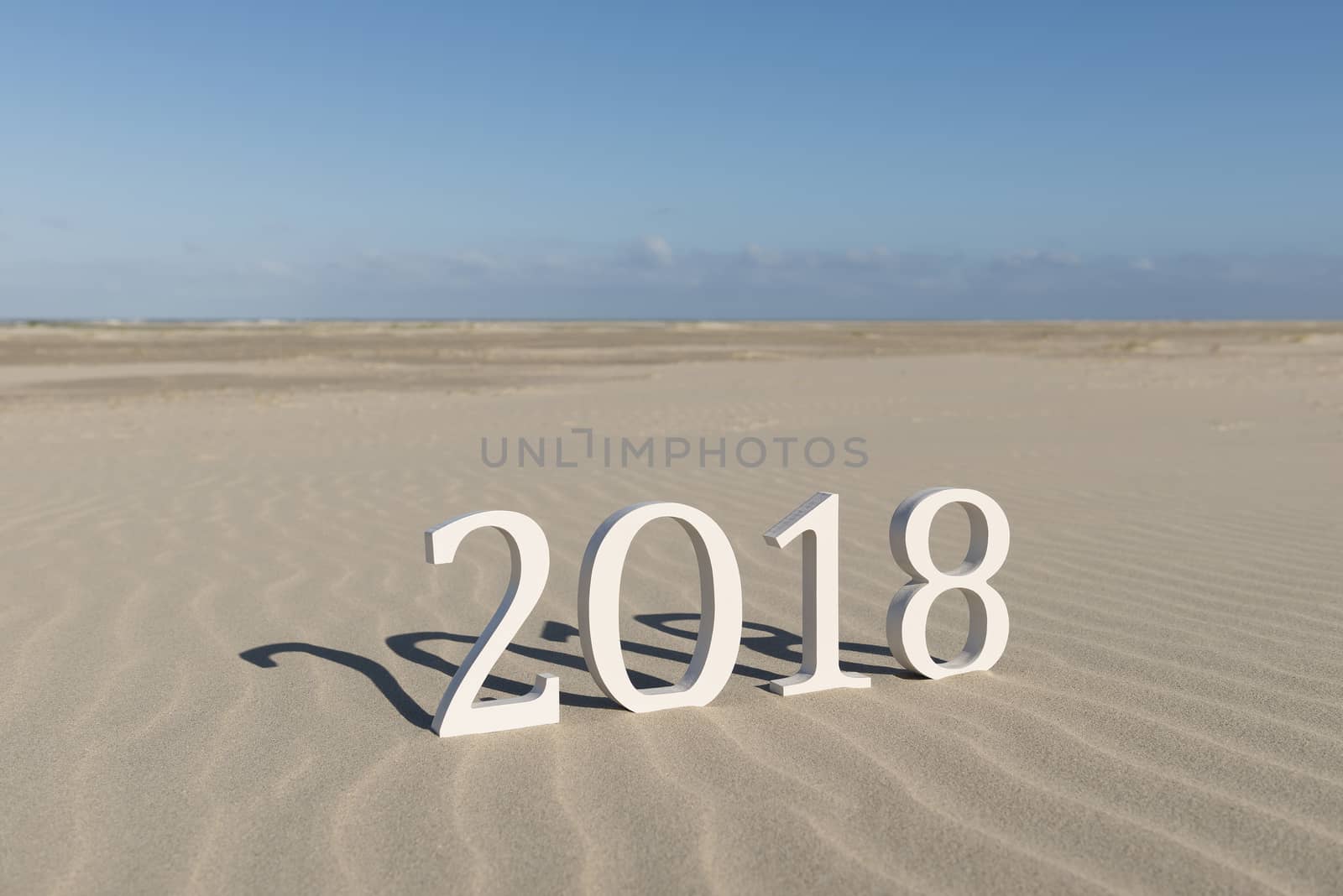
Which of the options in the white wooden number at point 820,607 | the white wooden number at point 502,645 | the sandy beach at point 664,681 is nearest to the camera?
the sandy beach at point 664,681

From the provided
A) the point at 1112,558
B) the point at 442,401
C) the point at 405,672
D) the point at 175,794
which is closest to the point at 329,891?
the point at 175,794

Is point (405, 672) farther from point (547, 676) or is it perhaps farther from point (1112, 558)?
point (1112, 558)

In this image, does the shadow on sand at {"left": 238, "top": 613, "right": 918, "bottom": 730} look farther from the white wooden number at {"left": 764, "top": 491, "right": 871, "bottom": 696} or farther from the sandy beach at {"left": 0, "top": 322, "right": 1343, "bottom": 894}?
the white wooden number at {"left": 764, "top": 491, "right": 871, "bottom": 696}

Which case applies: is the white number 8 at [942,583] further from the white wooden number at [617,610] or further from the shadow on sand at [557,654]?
the white wooden number at [617,610]

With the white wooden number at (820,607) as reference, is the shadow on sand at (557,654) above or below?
below

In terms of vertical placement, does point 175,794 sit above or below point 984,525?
below

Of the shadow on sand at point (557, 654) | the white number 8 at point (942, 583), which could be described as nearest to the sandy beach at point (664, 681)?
the shadow on sand at point (557, 654)
